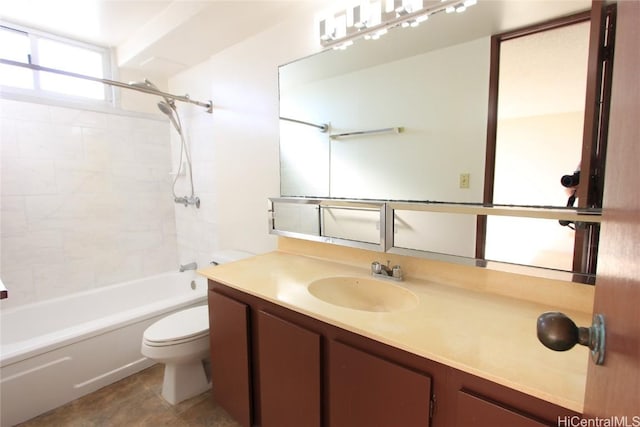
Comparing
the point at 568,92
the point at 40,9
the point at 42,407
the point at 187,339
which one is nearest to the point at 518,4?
the point at 568,92

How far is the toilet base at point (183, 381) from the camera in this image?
1801 millimetres

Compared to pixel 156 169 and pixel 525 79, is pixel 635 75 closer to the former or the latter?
pixel 525 79

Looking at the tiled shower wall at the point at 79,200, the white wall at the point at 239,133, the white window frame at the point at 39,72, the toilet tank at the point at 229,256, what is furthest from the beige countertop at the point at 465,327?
the white window frame at the point at 39,72

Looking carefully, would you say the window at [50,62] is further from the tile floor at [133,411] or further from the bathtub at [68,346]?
the tile floor at [133,411]

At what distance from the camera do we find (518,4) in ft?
3.86

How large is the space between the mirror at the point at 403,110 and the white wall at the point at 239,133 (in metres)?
0.13

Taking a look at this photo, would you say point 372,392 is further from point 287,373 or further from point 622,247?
point 622,247

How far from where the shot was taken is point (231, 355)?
59.3 inches

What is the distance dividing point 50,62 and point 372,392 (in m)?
3.28

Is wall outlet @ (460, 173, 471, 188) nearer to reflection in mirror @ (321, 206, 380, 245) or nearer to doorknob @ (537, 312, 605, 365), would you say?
reflection in mirror @ (321, 206, 380, 245)

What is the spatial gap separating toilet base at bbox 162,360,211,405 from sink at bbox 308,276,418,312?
1064 mm

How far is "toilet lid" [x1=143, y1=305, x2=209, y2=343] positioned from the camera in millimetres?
1693

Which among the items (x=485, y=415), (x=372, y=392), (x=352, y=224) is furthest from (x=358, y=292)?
(x=485, y=415)

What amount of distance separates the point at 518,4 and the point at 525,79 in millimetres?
301
